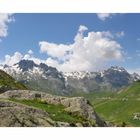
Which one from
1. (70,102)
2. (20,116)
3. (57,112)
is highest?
(70,102)

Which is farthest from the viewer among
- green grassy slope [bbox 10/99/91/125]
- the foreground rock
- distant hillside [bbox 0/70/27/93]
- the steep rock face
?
distant hillside [bbox 0/70/27/93]

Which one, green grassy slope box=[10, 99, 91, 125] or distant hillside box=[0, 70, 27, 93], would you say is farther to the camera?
distant hillside box=[0, 70, 27, 93]

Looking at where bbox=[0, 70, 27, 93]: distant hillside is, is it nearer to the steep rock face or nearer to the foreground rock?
the foreground rock

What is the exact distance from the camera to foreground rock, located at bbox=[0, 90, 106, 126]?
17.3 m

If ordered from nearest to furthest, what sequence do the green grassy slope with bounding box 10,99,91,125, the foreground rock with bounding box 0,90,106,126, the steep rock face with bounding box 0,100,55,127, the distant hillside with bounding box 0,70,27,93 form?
1. the steep rock face with bounding box 0,100,55,127
2. the green grassy slope with bounding box 10,99,91,125
3. the foreground rock with bounding box 0,90,106,126
4. the distant hillside with bounding box 0,70,27,93

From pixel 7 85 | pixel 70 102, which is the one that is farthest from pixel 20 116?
pixel 7 85

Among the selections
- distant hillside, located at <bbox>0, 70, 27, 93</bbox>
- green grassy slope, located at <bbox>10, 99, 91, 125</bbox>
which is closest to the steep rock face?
green grassy slope, located at <bbox>10, 99, 91, 125</bbox>

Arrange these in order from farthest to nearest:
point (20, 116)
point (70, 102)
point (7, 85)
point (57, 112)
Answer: point (7, 85), point (70, 102), point (57, 112), point (20, 116)

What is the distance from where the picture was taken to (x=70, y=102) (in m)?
18.0

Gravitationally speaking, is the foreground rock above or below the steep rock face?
above

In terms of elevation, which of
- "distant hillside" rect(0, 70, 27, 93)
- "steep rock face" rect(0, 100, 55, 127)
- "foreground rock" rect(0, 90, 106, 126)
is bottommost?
"steep rock face" rect(0, 100, 55, 127)

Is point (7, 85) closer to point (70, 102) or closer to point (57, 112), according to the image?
point (70, 102)

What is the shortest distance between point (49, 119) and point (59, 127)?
1.03 m
